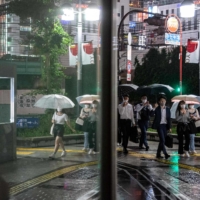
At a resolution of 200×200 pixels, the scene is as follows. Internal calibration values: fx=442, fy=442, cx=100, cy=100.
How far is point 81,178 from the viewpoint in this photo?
283 inches

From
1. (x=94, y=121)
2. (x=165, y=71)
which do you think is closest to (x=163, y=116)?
(x=94, y=121)

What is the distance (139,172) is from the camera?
8125 millimetres

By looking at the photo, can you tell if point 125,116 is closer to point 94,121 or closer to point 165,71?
point 94,121

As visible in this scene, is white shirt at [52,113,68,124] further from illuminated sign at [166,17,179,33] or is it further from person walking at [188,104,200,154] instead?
illuminated sign at [166,17,179,33]

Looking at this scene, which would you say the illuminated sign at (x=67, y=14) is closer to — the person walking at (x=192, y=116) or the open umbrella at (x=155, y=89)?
the person walking at (x=192, y=116)

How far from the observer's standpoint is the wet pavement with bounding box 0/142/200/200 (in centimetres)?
618

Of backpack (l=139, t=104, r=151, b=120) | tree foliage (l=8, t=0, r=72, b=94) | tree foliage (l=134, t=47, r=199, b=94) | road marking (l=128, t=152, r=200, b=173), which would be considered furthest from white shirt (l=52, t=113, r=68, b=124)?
tree foliage (l=134, t=47, r=199, b=94)

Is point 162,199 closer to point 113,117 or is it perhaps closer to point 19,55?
point 19,55

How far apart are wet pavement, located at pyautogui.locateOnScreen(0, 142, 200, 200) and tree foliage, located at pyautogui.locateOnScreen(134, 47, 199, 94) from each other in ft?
53.5

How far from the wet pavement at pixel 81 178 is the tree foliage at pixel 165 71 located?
53.5ft

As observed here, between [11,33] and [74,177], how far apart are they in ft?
11.1

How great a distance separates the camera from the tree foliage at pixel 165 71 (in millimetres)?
24941

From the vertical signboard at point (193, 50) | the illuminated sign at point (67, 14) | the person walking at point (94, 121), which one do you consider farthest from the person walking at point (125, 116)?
the vertical signboard at point (193, 50)

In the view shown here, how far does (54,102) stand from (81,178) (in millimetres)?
1664
